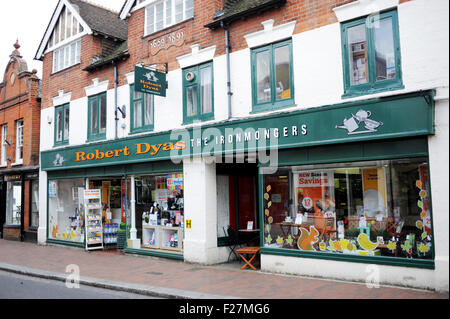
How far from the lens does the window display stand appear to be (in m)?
14.1

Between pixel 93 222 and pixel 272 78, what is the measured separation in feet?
28.1

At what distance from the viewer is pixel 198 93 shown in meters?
11.3

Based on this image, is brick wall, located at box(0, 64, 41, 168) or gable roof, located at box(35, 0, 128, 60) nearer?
gable roof, located at box(35, 0, 128, 60)

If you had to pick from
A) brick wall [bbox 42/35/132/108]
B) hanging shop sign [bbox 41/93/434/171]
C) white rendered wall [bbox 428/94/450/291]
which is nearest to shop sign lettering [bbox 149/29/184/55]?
brick wall [bbox 42/35/132/108]

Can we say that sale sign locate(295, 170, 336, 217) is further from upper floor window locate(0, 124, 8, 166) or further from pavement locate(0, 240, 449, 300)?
upper floor window locate(0, 124, 8, 166)

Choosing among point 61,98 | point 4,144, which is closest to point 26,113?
point 4,144

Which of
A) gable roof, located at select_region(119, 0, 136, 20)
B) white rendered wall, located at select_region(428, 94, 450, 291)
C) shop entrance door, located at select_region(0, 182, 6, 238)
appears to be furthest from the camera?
shop entrance door, located at select_region(0, 182, 6, 238)

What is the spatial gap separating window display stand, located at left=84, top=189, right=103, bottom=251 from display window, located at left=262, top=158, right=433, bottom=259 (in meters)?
7.16

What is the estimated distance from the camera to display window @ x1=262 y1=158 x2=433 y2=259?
784 cm

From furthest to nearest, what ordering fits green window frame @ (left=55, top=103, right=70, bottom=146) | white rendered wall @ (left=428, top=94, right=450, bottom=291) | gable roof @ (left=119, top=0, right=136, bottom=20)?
green window frame @ (left=55, top=103, right=70, bottom=146) → gable roof @ (left=119, top=0, right=136, bottom=20) → white rendered wall @ (left=428, top=94, right=450, bottom=291)

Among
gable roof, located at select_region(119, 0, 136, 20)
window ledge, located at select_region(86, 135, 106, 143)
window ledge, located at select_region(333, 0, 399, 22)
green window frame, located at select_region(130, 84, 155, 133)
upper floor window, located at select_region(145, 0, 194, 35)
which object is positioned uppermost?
Result: gable roof, located at select_region(119, 0, 136, 20)

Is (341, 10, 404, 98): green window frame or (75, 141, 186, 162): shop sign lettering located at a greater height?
(341, 10, 404, 98): green window frame

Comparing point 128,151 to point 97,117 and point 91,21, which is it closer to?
point 97,117

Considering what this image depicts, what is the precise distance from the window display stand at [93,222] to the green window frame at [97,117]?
2021mm
